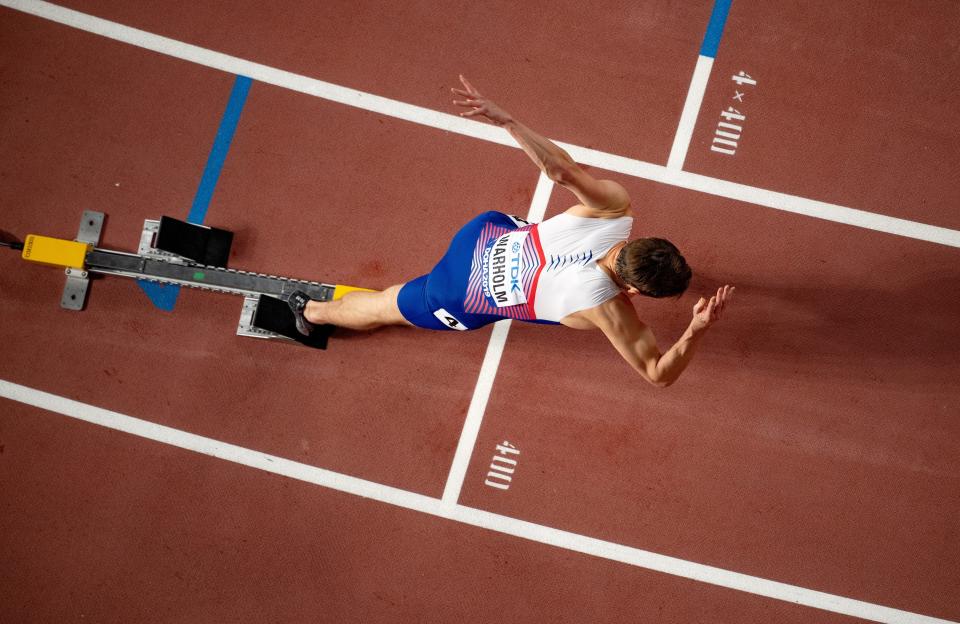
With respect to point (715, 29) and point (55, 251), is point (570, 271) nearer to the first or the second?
point (715, 29)

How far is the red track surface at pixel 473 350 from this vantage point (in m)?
4.10

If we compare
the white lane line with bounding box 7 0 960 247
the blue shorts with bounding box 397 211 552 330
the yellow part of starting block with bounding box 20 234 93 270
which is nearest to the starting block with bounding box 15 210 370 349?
the yellow part of starting block with bounding box 20 234 93 270

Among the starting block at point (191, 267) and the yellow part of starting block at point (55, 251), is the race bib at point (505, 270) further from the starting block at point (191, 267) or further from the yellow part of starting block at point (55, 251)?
the yellow part of starting block at point (55, 251)

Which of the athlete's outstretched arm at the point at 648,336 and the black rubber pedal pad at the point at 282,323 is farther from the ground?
the athlete's outstretched arm at the point at 648,336

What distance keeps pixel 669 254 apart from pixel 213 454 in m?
3.01

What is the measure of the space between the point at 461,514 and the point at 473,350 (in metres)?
0.98

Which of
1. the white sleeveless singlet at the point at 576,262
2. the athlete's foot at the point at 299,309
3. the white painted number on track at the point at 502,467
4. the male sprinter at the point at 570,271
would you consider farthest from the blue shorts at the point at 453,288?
the white painted number on track at the point at 502,467

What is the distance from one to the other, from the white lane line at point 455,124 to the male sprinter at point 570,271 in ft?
3.47

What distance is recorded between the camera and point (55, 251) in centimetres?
421

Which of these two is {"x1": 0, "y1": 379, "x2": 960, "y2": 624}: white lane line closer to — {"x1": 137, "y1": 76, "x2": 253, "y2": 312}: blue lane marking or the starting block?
the starting block

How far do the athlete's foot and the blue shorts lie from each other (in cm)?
76

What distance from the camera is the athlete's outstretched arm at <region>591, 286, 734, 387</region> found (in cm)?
299

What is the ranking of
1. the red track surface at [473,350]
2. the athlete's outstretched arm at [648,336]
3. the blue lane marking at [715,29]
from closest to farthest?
1. the athlete's outstretched arm at [648,336]
2. the red track surface at [473,350]
3. the blue lane marking at [715,29]

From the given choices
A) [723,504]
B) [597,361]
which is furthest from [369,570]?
[723,504]
